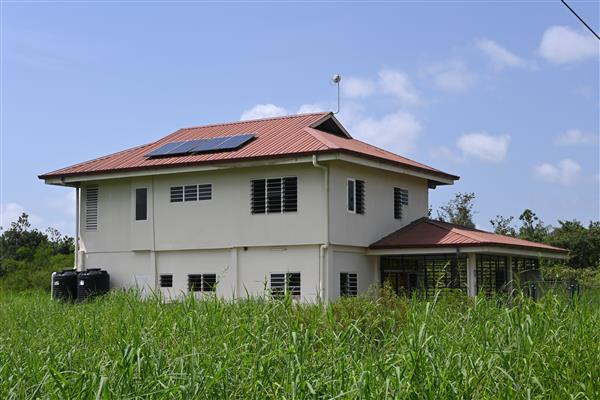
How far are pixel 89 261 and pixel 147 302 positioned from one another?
15165mm

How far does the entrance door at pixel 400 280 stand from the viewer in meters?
26.6

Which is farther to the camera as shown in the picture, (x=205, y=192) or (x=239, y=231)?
(x=205, y=192)

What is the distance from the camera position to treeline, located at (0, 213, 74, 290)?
1393 inches

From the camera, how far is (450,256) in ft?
83.7

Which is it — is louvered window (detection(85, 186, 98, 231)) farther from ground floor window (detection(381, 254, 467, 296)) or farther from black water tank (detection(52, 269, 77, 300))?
ground floor window (detection(381, 254, 467, 296))

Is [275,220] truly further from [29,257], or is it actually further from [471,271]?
[29,257]

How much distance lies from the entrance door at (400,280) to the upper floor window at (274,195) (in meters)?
3.78

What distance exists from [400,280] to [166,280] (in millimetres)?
6949

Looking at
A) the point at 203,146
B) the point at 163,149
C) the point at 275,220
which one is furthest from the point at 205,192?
the point at 275,220

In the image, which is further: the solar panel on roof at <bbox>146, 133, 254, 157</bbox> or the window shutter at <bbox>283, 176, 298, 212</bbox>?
the solar panel on roof at <bbox>146, 133, 254, 157</bbox>

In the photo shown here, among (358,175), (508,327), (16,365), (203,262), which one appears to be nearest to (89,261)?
(203,262)

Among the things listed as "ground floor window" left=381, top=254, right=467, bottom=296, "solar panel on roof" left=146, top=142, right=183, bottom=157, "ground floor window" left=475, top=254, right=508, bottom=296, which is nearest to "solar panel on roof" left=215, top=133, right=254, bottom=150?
"solar panel on roof" left=146, top=142, right=183, bottom=157

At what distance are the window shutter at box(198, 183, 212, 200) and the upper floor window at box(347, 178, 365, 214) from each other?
162 inches

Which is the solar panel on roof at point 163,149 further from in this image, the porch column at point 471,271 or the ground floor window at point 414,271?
the porch column at point 471,271
